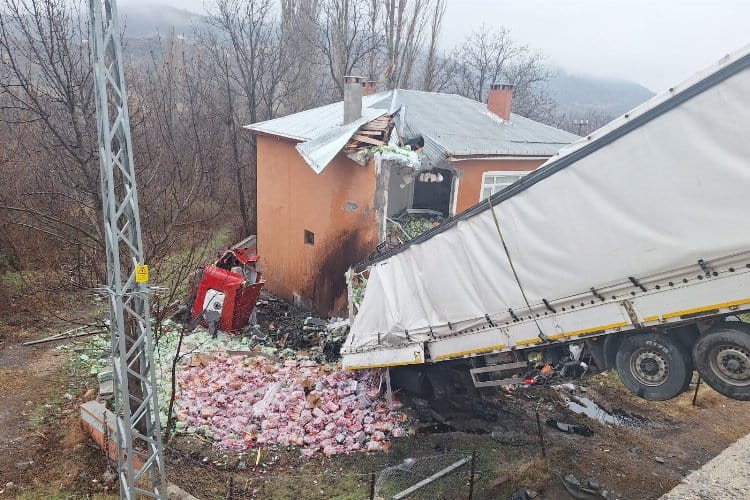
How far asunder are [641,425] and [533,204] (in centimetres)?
580

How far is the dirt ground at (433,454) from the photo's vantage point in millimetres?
6508

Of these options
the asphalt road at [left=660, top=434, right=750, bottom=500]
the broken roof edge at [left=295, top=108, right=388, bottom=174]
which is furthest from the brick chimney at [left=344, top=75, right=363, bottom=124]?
the asphalt road at [left=660, top=434, right=750, bottom=500]

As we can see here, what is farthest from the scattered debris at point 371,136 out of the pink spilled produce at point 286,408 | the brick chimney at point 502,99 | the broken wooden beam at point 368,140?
the brick chimney at point 502,99

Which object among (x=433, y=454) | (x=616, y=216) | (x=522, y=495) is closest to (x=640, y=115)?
(x=616, y=216)

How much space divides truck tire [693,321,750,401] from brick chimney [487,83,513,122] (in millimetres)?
11563

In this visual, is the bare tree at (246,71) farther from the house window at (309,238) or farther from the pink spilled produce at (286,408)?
the pink spilled produce at (286,408)

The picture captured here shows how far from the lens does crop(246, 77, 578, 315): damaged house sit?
36.1 ft

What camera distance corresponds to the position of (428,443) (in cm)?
762

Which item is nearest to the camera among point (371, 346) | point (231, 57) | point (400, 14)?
point (371, 346)

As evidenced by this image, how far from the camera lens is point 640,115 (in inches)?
179

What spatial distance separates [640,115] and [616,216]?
39.3 inches

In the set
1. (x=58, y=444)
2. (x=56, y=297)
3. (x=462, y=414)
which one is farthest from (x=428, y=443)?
(x=56, y=297)

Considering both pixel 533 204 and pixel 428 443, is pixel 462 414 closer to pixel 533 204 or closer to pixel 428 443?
pixel 428 443

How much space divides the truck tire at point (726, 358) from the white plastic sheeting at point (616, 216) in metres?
0.84
